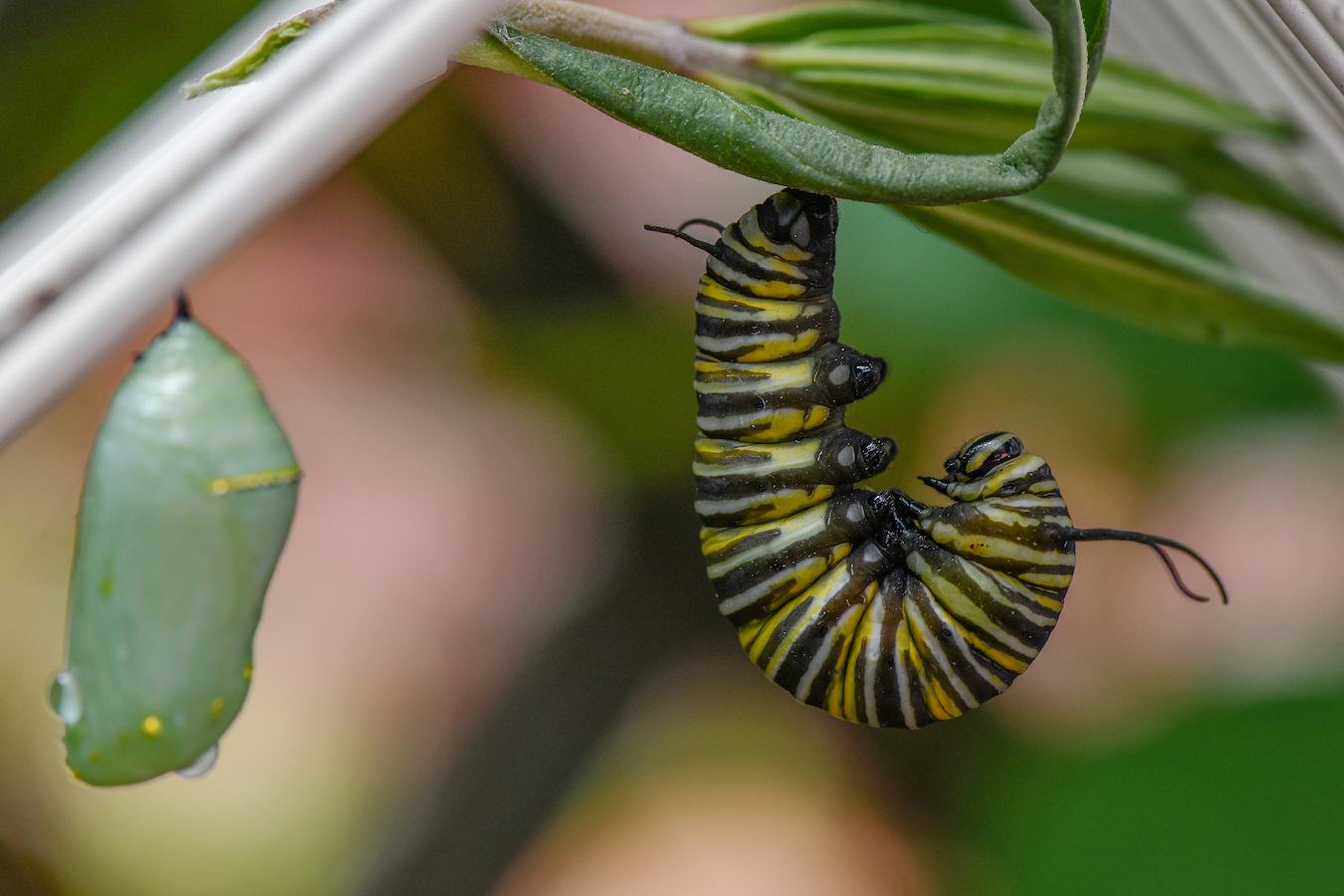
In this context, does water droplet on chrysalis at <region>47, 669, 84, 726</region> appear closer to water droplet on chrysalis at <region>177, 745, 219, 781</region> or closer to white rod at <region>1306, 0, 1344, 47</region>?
water droplet on chrysalis at <region>177, 745, 219, 781</region>

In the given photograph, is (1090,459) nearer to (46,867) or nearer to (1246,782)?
(1246,782)

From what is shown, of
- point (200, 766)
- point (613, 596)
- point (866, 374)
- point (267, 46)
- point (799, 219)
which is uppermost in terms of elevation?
point (267, 46)

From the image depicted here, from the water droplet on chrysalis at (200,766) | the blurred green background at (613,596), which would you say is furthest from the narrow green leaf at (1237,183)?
the water droplet on chrysalis at (200,766)

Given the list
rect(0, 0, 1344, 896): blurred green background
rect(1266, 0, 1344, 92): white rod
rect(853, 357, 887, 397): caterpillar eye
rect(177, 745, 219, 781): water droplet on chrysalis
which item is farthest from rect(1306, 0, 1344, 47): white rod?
rect(0, 0, 1344, 896): blurred green background

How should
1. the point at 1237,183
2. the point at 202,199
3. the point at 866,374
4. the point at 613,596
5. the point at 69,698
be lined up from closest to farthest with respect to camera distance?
1. the point at 202,199
2. the point at 69,698
3. the point at 866,374
4. the point at 1237,183
5. the point at 613,596

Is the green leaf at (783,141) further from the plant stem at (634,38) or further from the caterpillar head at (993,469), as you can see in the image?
the caterpillar head at (993,469)

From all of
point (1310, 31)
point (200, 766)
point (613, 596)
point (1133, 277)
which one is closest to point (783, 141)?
point (1310, 31)

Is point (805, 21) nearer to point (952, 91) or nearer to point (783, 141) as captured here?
point (952, 91)
